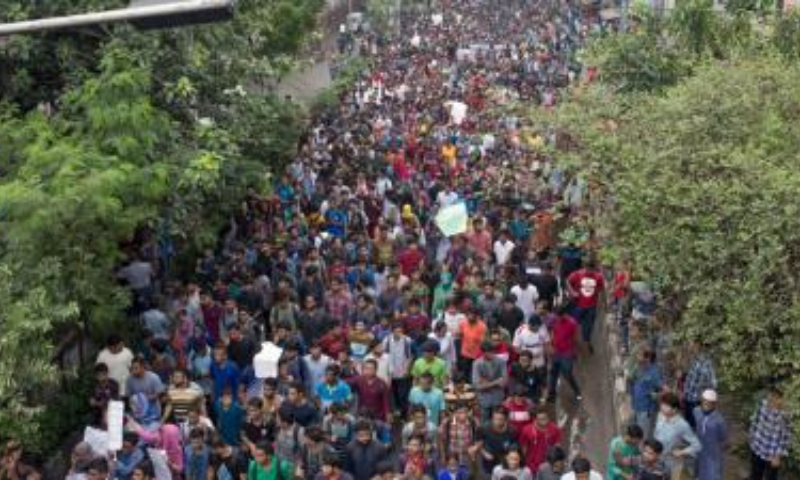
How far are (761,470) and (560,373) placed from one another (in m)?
2.94

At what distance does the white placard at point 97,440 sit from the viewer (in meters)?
10.6

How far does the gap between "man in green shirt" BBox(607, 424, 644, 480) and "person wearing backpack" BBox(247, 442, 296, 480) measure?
9.18 feet

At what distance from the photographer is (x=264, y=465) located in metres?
10.1

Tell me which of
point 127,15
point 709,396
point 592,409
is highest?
point 127,15

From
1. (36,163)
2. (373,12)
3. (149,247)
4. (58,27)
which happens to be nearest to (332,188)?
(149,247)

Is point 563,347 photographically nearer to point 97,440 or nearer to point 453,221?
point 453,221

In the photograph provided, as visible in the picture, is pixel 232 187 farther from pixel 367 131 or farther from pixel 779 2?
pixel 779 2

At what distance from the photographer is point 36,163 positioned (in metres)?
12.0

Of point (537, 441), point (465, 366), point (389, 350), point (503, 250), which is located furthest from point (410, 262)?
point (537, 441)

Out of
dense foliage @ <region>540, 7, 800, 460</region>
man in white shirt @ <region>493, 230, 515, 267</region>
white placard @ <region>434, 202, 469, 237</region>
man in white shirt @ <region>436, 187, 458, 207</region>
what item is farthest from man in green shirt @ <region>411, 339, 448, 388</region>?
man in white shirt @ <region>436, 187, 458, 207</region>

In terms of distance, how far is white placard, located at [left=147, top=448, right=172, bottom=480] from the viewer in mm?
10393

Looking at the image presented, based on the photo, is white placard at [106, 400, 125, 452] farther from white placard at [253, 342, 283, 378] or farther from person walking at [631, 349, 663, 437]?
person walking at [631, 349, 663, 437]

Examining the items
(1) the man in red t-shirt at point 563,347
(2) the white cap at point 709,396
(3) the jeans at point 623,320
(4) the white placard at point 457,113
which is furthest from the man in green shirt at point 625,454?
(4) the white placard at point 457,113

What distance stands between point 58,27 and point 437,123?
67.4ft
